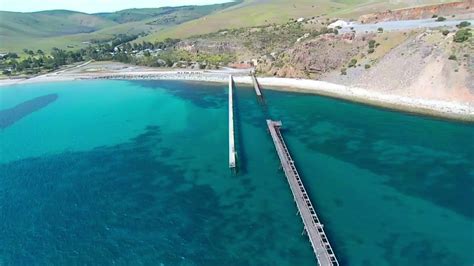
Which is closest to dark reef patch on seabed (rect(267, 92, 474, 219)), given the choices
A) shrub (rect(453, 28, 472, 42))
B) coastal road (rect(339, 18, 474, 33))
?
shrub (rect(453, 28, 472, 42))

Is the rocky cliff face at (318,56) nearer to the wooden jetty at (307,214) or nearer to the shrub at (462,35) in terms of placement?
the shrub at (462,35)

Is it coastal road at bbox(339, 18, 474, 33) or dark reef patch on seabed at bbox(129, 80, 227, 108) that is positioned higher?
coastal road at bbox(339, 18, 474, 33)

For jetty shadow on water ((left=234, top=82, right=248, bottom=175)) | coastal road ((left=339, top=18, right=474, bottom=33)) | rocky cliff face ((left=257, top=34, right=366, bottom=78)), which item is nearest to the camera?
jetty shadow on water ((left=234, top=82, right=248, bottom=175))

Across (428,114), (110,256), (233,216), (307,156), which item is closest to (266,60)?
(428,114)

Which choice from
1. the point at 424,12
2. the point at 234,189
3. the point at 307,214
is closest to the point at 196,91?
the point at 234,189

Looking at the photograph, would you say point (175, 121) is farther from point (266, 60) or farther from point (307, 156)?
point (266, 60)

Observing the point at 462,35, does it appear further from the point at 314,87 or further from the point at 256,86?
the point at 256,86

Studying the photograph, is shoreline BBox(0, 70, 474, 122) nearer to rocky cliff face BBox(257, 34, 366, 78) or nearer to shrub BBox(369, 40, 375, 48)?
rocky cliff face BBox(257, 34, 366, 78)
